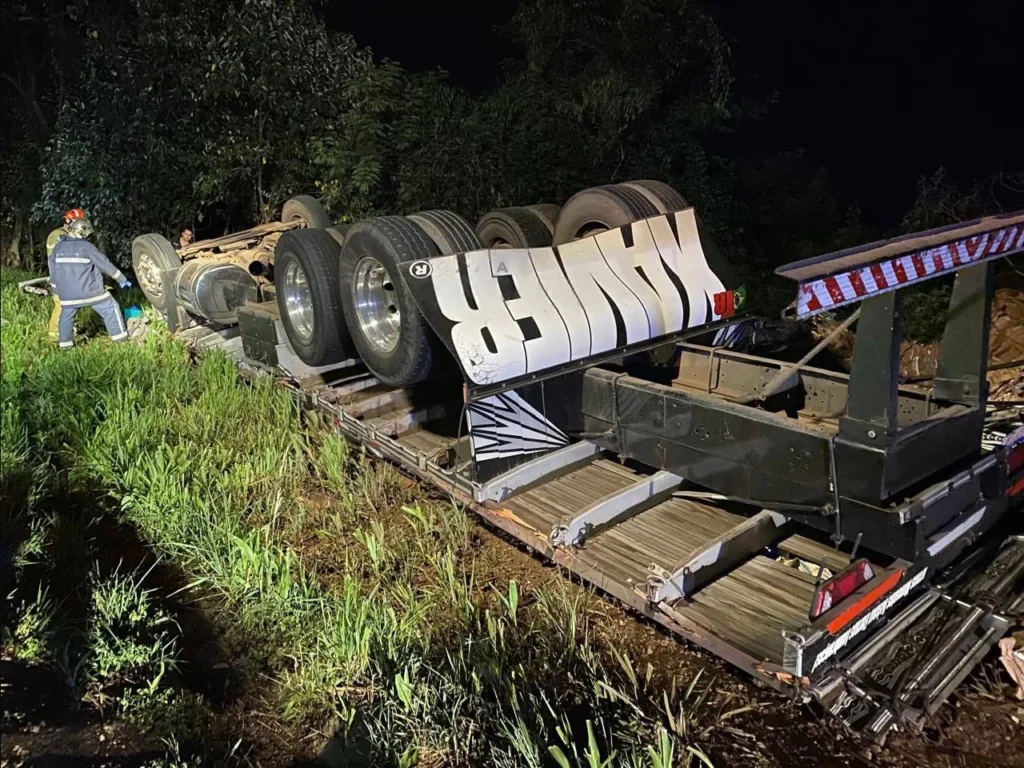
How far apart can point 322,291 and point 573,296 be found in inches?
67.5

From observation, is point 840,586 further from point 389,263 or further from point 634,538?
point 389,263

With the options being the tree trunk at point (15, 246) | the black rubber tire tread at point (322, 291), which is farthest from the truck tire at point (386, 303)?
the tree trunk at point (15, 246)

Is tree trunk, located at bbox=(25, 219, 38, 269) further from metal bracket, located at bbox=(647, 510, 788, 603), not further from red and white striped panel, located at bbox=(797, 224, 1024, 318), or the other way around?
red and white striped panel, located at bbox=(797, 224, 1024, 318)

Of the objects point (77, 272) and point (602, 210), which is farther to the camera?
point (77, 272)

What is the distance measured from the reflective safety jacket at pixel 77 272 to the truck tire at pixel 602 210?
4238mm

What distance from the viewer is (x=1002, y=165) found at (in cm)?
736

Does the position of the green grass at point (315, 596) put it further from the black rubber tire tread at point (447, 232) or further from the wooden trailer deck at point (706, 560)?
the black rubber tire tread at point (447, 232)

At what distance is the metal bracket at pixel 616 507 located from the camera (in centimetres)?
327

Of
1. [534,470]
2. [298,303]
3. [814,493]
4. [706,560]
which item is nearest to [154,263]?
[298,303]

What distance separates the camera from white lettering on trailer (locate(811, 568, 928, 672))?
8.18 ft

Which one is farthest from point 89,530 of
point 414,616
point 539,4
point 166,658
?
point 539,4

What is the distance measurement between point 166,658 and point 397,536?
1241 millimetres

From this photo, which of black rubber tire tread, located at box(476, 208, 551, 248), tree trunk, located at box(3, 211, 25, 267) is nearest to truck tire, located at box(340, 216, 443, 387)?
black rubber tire tread, located at box(476, 208, 551, 248)

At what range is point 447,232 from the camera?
434 centimetres
